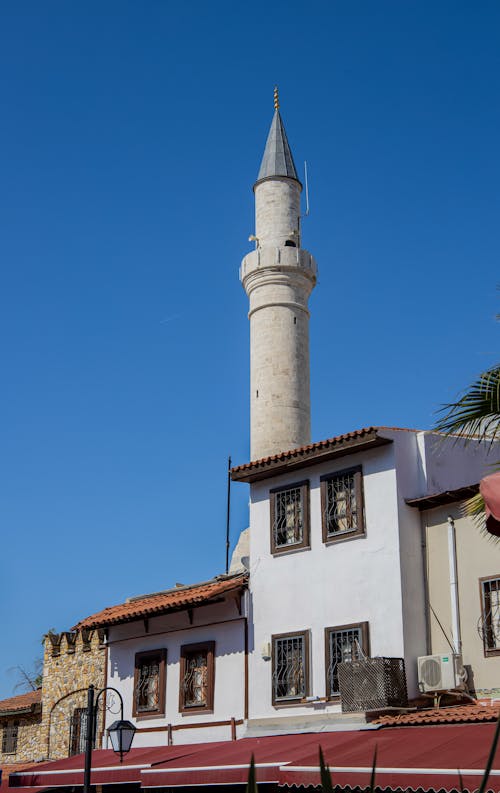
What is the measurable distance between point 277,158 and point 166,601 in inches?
920

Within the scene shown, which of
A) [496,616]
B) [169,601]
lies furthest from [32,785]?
[496,616]

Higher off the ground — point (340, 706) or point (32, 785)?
point (340, 706)

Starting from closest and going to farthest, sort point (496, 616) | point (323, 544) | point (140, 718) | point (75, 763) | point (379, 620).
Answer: point (496, 616)
point (379, 620)
point (323, 544)
point (75, 763)
point (140, 718)

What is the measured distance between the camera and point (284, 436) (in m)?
35.7

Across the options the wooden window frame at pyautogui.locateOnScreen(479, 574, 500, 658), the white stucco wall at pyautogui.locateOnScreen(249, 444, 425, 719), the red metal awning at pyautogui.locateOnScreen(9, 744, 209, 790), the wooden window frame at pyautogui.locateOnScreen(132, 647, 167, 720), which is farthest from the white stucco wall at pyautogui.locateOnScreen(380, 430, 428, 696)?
the wooden window frame at pyautogui.locateOnScreen(132, 647, 167, 720)

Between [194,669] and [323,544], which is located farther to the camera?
[194,669]

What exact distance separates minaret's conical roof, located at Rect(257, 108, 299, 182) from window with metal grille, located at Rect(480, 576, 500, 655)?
2604 cm

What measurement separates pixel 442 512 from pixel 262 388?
18.3 metres

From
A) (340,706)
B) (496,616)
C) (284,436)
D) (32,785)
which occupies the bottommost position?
(32,785)

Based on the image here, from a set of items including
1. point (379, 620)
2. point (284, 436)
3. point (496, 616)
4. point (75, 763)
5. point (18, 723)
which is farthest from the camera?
point (284, 436)

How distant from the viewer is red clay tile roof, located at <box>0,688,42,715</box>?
89.9ft

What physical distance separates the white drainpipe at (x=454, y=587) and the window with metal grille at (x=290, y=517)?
121 inches

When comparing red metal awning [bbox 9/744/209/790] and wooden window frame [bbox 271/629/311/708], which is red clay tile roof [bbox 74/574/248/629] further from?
red metal awning [bbox 9/744/209/790]

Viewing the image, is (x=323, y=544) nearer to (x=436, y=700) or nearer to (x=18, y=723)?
(x=436, y=700)
